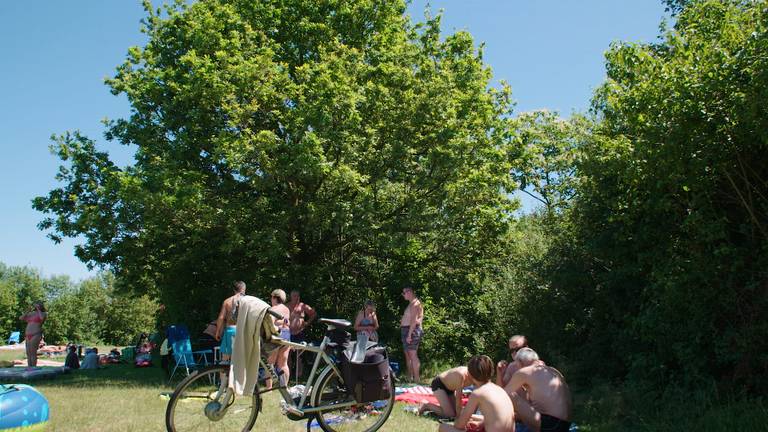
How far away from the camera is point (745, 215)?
7.23 metres

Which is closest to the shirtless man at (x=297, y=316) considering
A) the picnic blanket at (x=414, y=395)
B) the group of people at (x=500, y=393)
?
the picnic blanket at (x=414, y=395)

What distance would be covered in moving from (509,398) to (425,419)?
2.21 metres

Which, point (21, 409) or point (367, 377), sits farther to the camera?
point (367, 377)

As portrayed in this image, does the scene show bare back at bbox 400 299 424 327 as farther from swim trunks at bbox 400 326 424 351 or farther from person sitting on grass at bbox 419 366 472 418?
person sitting on grass at bbox 419 366 472 418

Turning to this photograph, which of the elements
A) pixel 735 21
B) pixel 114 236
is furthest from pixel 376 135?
pixel 735 21

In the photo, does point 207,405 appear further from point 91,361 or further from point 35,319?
point 91,361

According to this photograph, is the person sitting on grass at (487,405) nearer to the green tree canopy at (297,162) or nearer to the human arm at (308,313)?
the human arm at (308,313)

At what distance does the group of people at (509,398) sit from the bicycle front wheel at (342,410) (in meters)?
0.91

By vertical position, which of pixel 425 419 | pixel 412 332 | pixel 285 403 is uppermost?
pixel 412 332

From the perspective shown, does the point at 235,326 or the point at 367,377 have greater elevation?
the point at 235,326

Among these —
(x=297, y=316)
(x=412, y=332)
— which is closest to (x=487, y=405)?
(x=412, y=332)

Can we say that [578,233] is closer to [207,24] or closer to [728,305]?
[728,305]

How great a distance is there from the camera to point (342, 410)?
20.5ft

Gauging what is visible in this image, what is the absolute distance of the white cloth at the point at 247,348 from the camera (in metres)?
5.58
